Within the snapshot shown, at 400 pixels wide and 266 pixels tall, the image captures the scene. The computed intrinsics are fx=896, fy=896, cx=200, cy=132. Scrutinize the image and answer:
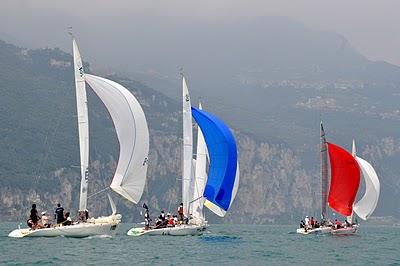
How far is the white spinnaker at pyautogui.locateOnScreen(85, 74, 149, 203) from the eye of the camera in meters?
57.7

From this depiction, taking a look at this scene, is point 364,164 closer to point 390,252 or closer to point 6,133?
point 390,252

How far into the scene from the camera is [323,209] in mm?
84812

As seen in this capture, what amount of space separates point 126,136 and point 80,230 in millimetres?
6703

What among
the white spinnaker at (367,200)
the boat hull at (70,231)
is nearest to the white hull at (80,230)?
the boat hull at (70,231)

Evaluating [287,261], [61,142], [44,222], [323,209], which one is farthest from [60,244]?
[61,142]

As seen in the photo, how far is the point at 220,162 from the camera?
66.9 m

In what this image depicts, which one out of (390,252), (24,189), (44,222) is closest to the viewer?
(44,222)

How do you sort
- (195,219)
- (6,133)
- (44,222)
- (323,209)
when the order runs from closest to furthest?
1. (44,222)
2. (195,219)
3. (323,209)
4. (6,133)

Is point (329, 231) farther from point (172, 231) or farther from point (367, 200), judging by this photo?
point (172, 231)

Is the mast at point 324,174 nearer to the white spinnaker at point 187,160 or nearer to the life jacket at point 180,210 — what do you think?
the white spinnaker at point 187,160

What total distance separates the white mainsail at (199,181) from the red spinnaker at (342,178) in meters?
12.7

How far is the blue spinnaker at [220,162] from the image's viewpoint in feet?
219

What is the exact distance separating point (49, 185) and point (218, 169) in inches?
4993

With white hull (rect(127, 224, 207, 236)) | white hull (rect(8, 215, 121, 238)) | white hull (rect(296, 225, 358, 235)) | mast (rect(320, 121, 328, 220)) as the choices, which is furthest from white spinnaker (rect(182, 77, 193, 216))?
white hull (rect(296, 225, 358, 235))
